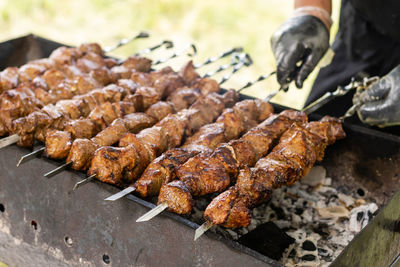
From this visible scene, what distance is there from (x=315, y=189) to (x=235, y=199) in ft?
4.02

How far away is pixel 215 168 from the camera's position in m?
2.64

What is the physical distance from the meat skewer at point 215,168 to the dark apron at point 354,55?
4.71 ft

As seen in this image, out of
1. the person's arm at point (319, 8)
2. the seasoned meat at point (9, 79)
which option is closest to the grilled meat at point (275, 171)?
the person's arm at point (319, 8)

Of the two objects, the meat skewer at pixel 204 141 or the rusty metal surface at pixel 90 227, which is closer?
the rusty metal surface at pixel 90 227

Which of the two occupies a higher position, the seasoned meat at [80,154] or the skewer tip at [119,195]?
the seasoned meat at [80,154]

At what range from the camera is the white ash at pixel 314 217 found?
287 centimetres

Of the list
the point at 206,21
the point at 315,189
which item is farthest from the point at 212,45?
the point at 315,189

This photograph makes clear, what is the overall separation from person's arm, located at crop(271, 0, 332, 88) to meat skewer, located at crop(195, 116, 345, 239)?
60 centimetres

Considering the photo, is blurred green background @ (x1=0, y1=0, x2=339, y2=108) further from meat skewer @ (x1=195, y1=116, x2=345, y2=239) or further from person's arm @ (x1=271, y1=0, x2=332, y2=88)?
meat skewer @ (x1=195, y1=116, x2=345, y2=239)

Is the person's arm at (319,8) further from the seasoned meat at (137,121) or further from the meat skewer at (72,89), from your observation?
the seasoned meat at (137,121)

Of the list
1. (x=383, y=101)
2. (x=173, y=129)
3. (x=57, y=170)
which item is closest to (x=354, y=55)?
(x=383, y=101)

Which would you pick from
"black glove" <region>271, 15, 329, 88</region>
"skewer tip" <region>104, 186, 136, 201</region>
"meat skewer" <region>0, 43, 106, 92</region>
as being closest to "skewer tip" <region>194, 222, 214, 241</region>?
"skewer tip" <region>104, 186, 136, 201</region>

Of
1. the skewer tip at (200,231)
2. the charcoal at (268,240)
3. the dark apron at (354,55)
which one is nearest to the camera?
Result: the skewer tip at (200,231)

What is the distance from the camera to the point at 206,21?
9.27 meters
